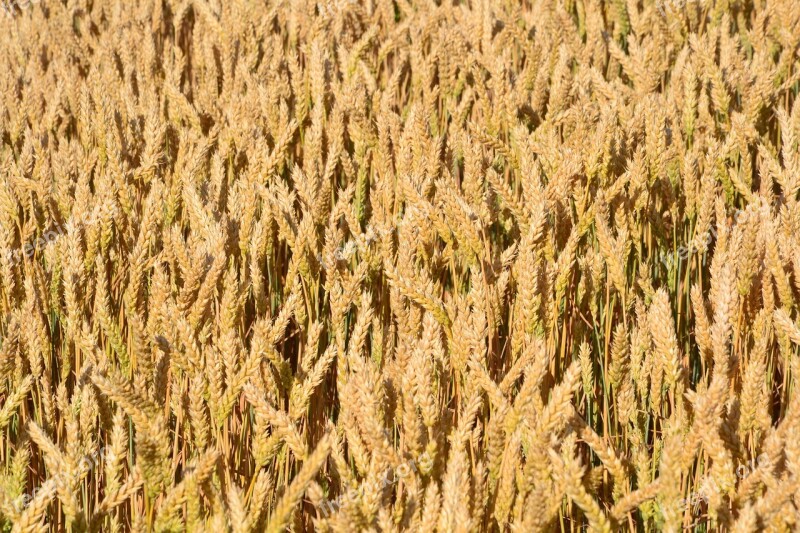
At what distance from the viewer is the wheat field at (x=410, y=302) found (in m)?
1.03

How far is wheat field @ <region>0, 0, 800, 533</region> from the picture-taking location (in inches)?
40.4

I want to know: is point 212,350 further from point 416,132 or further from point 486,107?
point 486,107

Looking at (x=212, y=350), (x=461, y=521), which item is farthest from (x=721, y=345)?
(x=212, y=350)

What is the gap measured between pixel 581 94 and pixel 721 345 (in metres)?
1.14

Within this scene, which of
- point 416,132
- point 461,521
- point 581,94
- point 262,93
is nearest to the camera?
point 461,521

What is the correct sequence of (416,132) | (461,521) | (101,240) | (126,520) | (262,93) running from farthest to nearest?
1. (262,93)
2. (416,132)
3. (101,240)
4. (126,520)
5. (461,521)

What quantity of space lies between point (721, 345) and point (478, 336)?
1.00ft

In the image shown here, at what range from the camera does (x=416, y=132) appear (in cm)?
175

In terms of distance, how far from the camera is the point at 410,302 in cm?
131

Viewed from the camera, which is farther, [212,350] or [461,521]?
[212,350]

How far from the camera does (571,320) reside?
5.09 feet

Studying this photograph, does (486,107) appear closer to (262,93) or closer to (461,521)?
(262,93)

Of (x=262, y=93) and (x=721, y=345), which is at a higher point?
(x=262, y=93)

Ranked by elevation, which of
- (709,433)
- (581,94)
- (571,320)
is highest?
(581,94)
